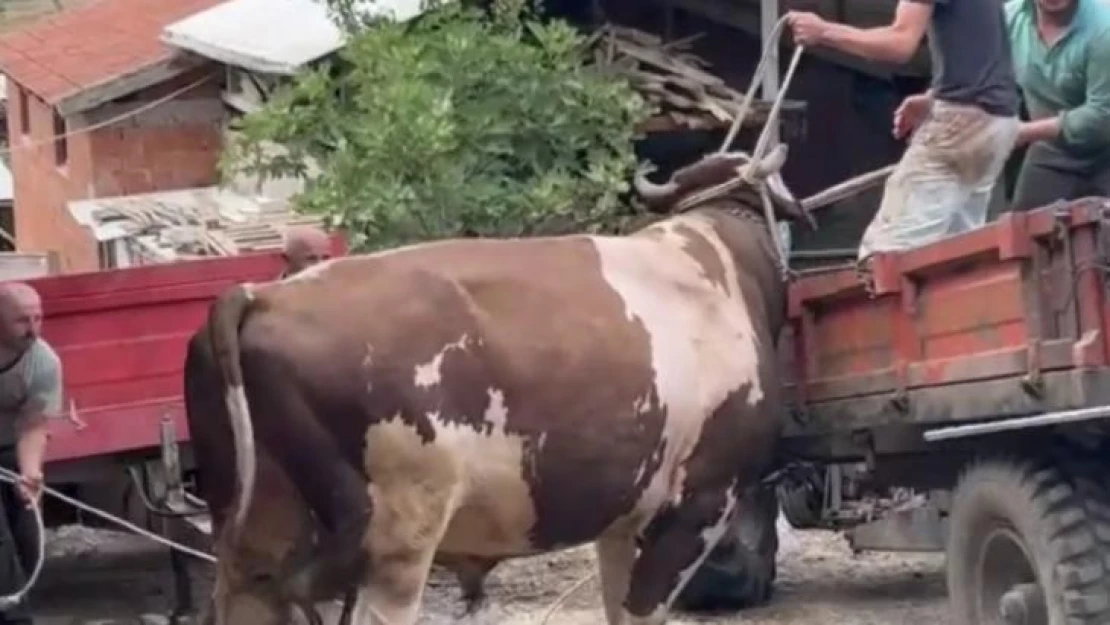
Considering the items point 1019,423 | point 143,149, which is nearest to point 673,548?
point 1019,423

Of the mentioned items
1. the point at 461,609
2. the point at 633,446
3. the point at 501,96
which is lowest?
the point at 461,609

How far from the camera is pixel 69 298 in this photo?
10367 millimetres

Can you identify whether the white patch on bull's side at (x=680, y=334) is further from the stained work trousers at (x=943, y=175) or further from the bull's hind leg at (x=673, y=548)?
the stained work trousers at (x=943, y=175)

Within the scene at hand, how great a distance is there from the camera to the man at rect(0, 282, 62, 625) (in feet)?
30.5

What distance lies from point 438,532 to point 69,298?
321cm

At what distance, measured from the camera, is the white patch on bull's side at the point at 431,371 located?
7.66 metres

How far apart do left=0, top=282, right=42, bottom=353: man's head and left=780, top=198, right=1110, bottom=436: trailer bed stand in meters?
2.93

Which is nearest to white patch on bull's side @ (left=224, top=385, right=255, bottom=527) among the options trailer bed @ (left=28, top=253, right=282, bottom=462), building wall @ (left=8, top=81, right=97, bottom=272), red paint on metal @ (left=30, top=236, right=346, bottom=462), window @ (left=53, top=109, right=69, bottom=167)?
trailer bed @ (left=28, top=253, right=282, bottom=462)

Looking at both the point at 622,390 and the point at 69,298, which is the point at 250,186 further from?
the point at 622,390

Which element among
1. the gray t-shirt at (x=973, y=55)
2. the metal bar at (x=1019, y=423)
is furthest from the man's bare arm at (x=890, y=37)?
the metal bar at (x=1019, y=423)

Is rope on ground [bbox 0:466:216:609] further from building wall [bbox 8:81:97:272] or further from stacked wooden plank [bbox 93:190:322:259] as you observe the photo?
building wall [bbox 8:81:97:272]

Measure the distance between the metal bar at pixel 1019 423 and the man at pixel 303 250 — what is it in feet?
10.2

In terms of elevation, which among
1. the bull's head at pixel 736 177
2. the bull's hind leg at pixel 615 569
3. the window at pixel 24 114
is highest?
the window at pixel 24 114

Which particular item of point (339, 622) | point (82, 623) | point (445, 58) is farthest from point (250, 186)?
point (339, 622)
